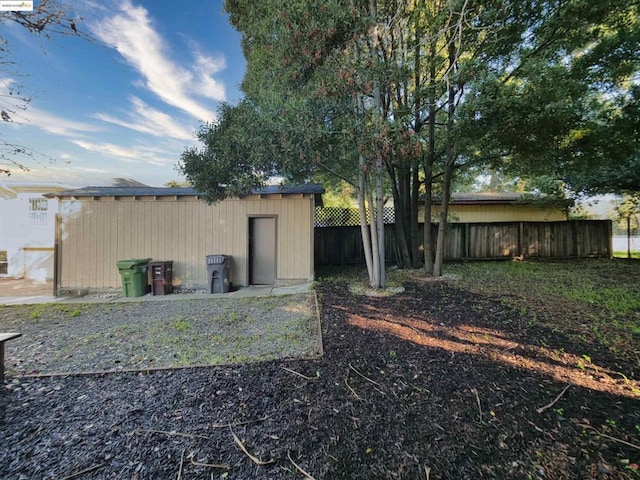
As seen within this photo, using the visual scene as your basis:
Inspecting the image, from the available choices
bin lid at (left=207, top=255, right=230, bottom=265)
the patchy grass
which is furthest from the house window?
the patchy grass

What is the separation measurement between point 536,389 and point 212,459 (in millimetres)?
2214

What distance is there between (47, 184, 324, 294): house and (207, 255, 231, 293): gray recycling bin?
0.98 ft

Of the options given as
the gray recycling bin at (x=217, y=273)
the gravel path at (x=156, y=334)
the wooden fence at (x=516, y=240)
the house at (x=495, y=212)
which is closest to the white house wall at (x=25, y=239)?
the gravel path at (x=156, y=334)

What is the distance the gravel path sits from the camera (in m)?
2.74

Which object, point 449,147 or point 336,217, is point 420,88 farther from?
point 336,217

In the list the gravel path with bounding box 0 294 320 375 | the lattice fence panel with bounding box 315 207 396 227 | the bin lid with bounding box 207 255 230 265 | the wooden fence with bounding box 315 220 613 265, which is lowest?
the gravel path with bounding box 0 294 320 375

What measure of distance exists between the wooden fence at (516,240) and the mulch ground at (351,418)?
6127 millimetres

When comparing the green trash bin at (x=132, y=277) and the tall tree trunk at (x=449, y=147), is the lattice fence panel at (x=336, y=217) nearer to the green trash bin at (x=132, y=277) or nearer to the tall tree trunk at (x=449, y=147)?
the tall tree trunk at (x=449, y=147)

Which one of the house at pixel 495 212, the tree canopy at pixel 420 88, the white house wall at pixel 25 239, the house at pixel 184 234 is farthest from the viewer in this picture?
the house at pixel 495 212

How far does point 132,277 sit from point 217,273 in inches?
69.9

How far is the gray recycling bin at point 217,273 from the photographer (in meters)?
6.05

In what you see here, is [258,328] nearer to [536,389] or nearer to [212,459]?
[212,459]

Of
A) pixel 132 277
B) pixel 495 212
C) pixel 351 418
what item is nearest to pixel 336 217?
pixel 132 277

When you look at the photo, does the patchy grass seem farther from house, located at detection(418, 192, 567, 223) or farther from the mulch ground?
house, located at detection(418, 192, 567, 223)
